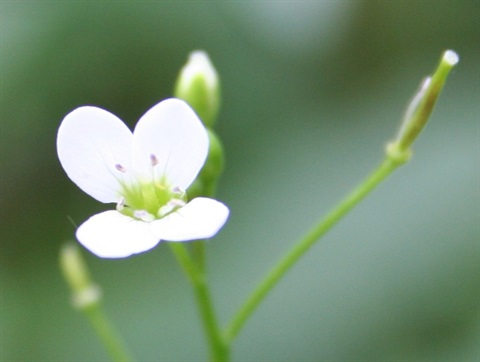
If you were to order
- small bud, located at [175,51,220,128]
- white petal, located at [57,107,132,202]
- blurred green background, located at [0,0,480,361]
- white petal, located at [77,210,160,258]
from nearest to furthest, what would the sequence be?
white petal, located at [77,210,160,258] → white petal, located at [57,107,132,202] → small bud, located at [175,51,220,128] → blurred green background, located at [0,0,480,361]

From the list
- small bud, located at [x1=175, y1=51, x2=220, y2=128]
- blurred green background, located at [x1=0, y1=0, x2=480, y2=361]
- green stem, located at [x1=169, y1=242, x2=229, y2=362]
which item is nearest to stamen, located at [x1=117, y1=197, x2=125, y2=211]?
green stem, located at [x1=169, y1=242, x2=229, y2=362]

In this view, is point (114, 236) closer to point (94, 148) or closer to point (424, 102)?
point (94, 148)

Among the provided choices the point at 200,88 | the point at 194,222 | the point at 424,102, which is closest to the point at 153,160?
the point at 194,222

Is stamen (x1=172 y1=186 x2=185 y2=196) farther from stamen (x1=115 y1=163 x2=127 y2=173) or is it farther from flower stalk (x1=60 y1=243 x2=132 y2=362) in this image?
flower stalk (x1=60 y1=243 x2=132 y2=362)

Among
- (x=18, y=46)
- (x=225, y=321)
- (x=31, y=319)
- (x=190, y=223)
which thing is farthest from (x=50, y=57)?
(x=190, y=223)

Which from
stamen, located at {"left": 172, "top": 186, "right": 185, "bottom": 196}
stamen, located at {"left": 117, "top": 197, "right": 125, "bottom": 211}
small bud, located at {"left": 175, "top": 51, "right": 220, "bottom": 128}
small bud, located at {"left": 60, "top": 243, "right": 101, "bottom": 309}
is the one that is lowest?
stamen, located at {"left": 172, "top": 186, "right": 185, "bottom": 196}

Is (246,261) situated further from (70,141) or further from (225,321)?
(70,141)
